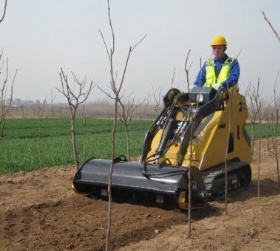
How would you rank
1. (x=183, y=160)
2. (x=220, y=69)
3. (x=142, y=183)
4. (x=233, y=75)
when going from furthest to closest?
1. (x=220, y=69)
2. (x=233, y=75)
3. (x=183, y=160)
4. (x=142, y=183)

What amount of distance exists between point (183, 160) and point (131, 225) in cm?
169

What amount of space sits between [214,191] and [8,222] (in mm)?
3028

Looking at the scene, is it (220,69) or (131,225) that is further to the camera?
(220,69)

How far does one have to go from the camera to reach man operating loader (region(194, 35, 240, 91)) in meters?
7.77

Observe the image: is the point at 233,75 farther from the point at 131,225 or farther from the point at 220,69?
the point at 131,225

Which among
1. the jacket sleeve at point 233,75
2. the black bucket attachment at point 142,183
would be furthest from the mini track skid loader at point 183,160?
the jacket sleeve at point 233,75

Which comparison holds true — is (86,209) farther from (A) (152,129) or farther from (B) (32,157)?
(B) (32,157)

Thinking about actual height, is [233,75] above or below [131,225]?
above

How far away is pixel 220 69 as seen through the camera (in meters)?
7.93

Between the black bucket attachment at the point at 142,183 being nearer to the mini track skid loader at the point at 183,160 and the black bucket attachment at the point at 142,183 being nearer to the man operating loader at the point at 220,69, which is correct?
the mini track skid loader at the point at 183,160

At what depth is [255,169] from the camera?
1132cm

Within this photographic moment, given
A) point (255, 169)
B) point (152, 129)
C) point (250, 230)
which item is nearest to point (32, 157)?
point (255, 169)

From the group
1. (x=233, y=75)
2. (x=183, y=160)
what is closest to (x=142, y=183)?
(x=183, y=160)

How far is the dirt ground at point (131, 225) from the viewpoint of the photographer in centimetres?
491
